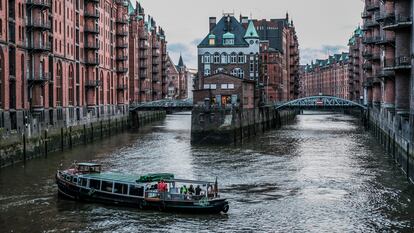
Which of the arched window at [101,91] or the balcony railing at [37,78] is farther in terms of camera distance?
the arched window at [101,91]

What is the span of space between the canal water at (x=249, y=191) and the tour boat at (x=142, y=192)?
609 millimetres

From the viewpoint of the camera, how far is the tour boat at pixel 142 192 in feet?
114

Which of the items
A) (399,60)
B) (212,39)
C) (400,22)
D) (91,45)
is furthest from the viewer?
(212,39)

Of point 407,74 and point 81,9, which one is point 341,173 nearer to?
point 407,74

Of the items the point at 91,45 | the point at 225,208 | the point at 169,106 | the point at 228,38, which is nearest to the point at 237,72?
the point at 228,38

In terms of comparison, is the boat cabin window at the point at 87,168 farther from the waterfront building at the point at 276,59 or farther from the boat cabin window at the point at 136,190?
the waterfront building at the point at 276,59

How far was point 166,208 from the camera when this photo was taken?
35.3 metres

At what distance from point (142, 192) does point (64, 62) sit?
47.4 metres

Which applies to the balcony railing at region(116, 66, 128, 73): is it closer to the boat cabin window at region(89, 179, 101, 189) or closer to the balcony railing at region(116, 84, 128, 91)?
the balcony railing at region(116, 84, 128, 91)

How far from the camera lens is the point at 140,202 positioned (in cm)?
3628

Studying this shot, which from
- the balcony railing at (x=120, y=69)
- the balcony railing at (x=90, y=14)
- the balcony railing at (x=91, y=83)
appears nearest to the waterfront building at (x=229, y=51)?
the balcony railing at (x=120, y=69)

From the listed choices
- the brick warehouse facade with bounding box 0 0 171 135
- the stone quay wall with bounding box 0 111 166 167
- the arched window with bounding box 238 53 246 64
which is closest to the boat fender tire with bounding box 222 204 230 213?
the stone quay wall with bounding box 0 111 166 167

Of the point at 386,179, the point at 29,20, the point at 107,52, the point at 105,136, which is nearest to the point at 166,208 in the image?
the point at 386,179

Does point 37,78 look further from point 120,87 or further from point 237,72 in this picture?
point 237,72
